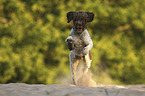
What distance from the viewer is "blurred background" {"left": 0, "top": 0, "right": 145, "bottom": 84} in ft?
30.5

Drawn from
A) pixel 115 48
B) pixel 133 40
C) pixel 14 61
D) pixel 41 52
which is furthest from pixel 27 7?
pixel 133 40

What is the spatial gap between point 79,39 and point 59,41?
16.9 ft

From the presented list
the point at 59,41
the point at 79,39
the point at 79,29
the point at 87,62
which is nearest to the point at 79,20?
the point at 79,29

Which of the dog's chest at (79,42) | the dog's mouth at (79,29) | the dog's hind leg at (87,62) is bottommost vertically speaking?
the dog's hind leg at (87,62)

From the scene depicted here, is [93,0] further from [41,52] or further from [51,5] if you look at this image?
[41,52]

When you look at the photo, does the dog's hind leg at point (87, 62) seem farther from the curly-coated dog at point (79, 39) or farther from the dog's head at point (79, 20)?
the dog's head at point (79, 20)

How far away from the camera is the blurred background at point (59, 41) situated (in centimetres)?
928

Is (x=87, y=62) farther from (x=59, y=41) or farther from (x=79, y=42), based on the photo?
(x=59, y=41)

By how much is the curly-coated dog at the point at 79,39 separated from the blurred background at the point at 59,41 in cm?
408

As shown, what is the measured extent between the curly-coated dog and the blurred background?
4.08 meters

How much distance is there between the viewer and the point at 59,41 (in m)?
9.49

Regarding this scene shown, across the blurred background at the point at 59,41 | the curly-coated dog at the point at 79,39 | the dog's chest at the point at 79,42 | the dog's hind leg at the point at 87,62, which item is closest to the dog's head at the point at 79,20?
the curly-coated dog at the point at 79,39

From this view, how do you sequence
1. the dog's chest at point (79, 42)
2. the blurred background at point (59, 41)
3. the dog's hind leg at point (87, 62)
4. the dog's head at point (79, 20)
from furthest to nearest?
the blurred background at point (59, 41)
the dog's hind leg at point (87, 62)
the dog's chest at point (79, 42)
the dog's head at point (79, 20)

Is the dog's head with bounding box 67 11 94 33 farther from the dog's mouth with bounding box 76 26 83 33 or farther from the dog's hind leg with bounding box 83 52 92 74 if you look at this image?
the dog's hind leg with bounding box 83 52 92 74
